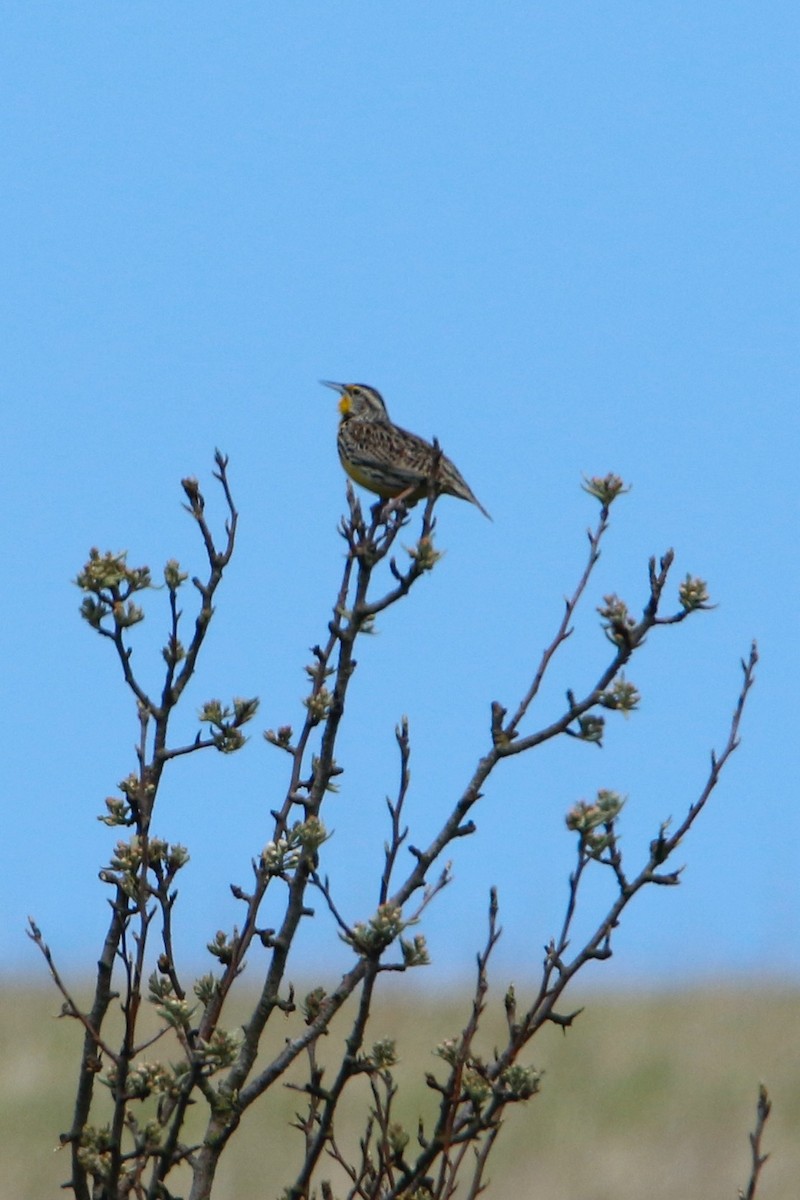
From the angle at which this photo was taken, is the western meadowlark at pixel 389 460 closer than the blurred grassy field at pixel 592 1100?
Yes

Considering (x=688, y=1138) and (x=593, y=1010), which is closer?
(x=688, y=1138)

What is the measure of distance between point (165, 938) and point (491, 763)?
719mm

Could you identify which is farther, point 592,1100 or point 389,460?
point 592,1100

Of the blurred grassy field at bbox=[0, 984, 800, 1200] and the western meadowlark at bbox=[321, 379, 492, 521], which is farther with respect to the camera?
the blurred grassy field at bbox=[0, 984, 800, 1200]

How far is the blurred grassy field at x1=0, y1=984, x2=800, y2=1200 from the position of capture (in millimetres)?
11656

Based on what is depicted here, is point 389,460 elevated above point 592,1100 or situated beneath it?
elevated above

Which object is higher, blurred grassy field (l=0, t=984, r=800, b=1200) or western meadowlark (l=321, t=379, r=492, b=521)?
western meadowlark (l=321, t=379, r=492, b=521)

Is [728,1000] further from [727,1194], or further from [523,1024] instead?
[523,1024]

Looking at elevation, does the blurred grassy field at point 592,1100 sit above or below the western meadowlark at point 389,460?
below

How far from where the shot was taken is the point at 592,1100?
42.5 feet

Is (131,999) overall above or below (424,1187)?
above

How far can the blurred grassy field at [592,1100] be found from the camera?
11.7 metres

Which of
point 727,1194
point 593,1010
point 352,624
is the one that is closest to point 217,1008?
point 352,624

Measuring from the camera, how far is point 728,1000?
585 inches
